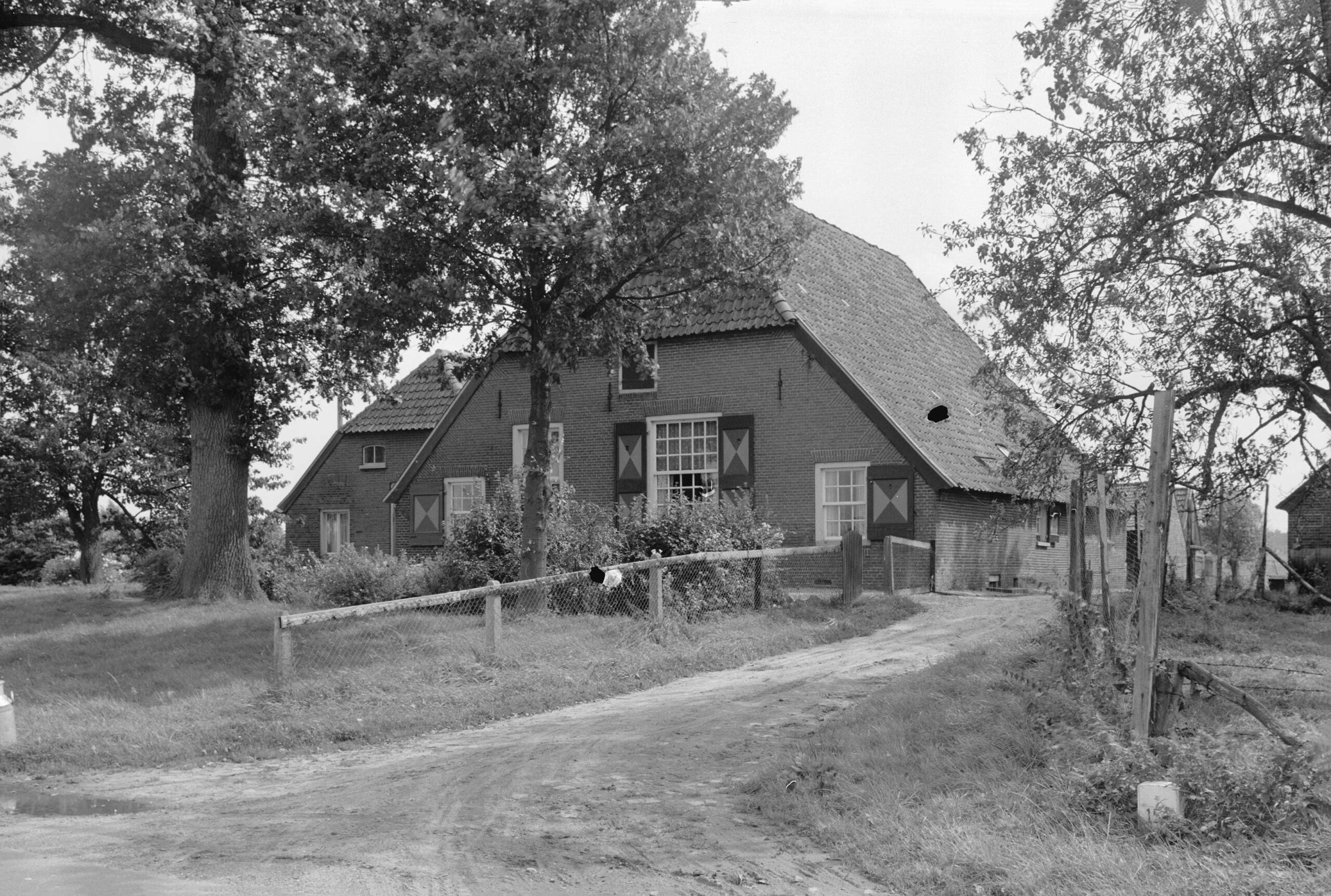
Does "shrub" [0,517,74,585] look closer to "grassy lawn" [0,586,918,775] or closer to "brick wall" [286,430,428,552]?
"brick wall" [286,430,428,552]

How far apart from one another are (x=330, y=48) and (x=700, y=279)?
5.68 meters

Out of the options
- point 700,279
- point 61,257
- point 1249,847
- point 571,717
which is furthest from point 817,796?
point 61,257

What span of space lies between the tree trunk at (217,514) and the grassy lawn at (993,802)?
1158 centimetres

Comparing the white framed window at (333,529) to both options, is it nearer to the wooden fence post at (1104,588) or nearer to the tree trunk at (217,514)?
the tree trunk at (217,514)

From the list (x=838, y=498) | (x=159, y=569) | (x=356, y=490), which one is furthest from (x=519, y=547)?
(x=356, y=490)

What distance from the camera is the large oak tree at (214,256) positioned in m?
16.8

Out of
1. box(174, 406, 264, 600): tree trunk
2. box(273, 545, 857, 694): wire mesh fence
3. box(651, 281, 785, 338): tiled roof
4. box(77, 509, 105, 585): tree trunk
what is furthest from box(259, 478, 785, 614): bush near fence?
box(77, 509, 105, 585): tree trunk

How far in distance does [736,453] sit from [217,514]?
989cm

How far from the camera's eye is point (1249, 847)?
5684mm

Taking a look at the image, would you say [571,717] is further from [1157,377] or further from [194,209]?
[194,209]

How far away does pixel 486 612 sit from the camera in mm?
13219

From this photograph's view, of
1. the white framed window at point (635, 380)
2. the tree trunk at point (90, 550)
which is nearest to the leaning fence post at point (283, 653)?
the white framed window at point (635, 380)

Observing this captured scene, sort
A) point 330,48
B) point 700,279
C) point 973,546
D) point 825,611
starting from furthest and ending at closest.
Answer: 1. point 973,546
2. point 825,611
3. point 700,279
4. point 330,48

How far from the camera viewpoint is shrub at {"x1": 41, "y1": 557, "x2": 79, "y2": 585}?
35625 mm
